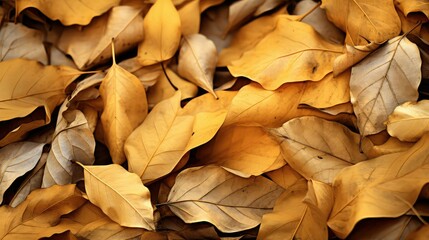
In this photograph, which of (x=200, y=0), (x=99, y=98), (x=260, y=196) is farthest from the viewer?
(x=200, y=0)

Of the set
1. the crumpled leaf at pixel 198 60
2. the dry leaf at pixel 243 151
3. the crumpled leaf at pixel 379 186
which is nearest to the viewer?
the crumpled leaf at pixel 379 186

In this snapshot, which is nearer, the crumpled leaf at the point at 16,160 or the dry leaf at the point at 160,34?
the crumpled leaf at the point at 16,160

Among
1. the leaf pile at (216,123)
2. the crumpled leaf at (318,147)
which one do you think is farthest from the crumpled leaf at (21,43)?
the crumpled leaf at (318,147)

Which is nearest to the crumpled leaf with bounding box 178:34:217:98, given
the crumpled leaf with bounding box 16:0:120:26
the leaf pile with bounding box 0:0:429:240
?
the leaf pile with bounding box 0:0:429:240

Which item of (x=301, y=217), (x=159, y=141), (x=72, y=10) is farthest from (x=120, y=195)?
(x=72, y=10)

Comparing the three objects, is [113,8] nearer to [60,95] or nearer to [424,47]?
[60,95]

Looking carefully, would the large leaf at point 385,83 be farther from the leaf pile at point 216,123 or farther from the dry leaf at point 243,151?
the dry leaf at point 243,151

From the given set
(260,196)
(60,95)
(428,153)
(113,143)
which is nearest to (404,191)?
(428,153)

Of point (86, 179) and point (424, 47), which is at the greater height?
point (424, 47)
